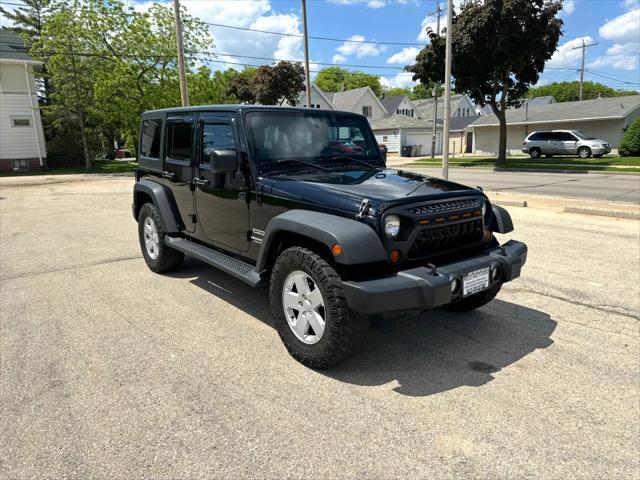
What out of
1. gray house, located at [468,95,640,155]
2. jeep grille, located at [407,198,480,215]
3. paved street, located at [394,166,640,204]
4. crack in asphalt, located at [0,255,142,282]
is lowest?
paved street, located at [394,166,640,204]

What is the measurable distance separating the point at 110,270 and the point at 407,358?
4295mm

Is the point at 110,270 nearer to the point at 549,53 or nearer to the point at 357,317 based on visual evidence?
the point at 357,317

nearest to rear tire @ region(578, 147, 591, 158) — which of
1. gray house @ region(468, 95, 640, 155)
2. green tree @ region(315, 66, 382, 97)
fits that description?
gray house @ region(468, 95, 640, 155)

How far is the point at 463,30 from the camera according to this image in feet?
82.2

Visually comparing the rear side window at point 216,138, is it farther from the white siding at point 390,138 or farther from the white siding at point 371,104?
the white siding at point 371,104

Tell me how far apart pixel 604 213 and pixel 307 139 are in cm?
782

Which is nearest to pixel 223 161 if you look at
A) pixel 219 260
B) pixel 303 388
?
pixel 219 260

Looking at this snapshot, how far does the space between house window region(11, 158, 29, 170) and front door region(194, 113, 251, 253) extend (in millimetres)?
30266

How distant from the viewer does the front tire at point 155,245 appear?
5660 millimetres

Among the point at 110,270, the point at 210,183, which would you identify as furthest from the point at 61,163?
the point at 210,183

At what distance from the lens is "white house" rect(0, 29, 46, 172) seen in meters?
28.5

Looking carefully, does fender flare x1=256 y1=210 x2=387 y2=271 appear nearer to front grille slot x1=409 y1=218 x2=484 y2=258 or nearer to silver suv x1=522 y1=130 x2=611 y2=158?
front grille slot x1=409 y1=218 x2=484 y2=258

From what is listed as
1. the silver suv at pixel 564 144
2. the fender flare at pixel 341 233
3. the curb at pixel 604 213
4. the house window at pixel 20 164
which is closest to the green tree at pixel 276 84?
the house window at pixel 20 164

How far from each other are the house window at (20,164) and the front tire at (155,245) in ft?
93.8
